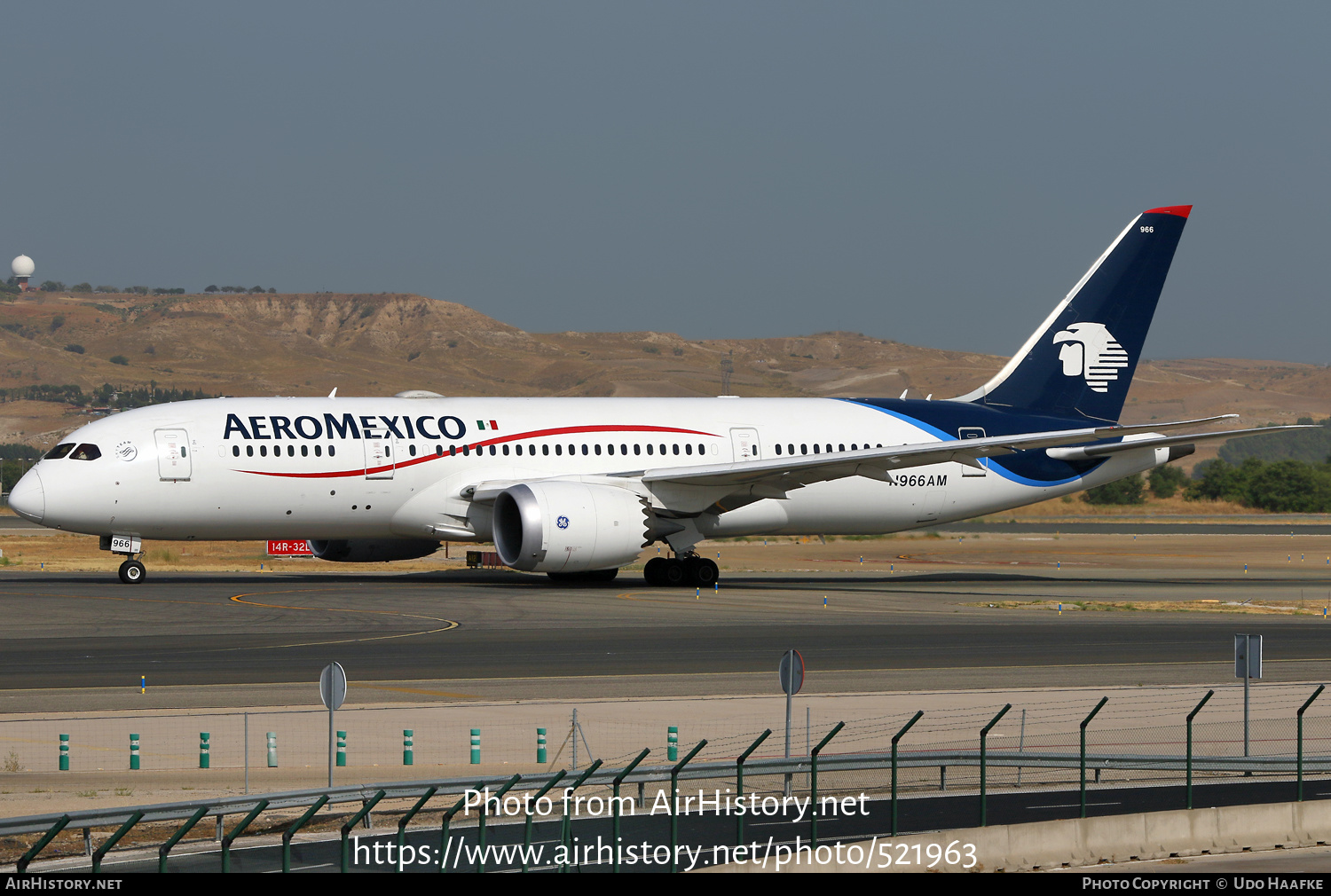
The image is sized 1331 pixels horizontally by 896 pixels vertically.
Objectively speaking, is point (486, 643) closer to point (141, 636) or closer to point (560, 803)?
point (141, 636)

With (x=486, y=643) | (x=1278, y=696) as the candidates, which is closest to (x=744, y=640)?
(x=486, y=643)

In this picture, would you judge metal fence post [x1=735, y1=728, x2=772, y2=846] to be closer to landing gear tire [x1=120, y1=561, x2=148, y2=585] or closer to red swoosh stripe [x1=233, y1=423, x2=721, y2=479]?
red swoosh stripe [x1=233, y1=423, x2=721, y2=479]

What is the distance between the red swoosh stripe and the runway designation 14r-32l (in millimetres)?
47

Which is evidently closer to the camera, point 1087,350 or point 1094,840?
point 1094,840

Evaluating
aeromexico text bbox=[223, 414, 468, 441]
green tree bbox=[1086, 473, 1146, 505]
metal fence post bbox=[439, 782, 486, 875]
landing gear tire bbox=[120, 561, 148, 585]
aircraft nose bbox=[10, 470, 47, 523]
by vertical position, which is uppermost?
aeromexico text bbox=[223, 414, 468, 441]

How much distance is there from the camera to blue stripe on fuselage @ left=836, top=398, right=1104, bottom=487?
4569 centimetres

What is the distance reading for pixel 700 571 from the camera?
42.7 meters

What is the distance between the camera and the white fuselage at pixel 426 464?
1492 inches

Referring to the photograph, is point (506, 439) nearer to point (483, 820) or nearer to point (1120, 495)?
point (483, 820)

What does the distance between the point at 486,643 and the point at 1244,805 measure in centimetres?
1603

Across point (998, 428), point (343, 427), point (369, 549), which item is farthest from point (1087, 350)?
point (343, 427)

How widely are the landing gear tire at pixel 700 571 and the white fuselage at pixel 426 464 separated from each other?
84 centimetres

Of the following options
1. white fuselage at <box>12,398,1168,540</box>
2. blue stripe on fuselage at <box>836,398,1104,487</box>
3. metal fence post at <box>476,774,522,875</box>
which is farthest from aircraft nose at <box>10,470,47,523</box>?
metal fence post at <box>476,774,522,875</box>

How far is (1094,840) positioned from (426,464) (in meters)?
27.8
